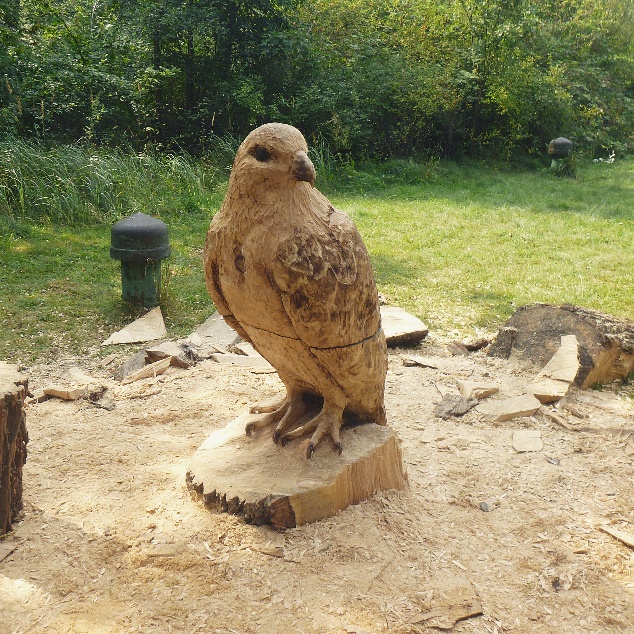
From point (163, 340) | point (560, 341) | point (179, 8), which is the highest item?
point (179, 8)

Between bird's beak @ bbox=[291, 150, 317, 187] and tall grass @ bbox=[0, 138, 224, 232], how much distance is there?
622 centimetres

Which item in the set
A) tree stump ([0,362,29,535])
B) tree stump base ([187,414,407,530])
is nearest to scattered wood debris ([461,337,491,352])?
tree stump base ([187,414,407,530])

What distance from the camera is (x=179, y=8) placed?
11383 millimetres

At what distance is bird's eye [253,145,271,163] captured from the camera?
8.82 feet

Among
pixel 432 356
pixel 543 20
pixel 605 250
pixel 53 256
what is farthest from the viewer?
pixel 543 20

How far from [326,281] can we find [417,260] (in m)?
5.47

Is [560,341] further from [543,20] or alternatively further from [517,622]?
[543,20]

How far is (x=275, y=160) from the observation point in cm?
267

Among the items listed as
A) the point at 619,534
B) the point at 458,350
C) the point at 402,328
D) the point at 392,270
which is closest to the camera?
the point at 619,534

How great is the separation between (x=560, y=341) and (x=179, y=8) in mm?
9040

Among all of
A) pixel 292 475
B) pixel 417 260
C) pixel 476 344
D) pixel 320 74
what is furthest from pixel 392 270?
pixel 320 74

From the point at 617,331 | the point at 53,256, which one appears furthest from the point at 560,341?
the point at 53,256

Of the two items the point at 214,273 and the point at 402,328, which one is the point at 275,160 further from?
the point at 402,328

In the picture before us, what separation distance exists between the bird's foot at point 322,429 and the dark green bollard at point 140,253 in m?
3.35
